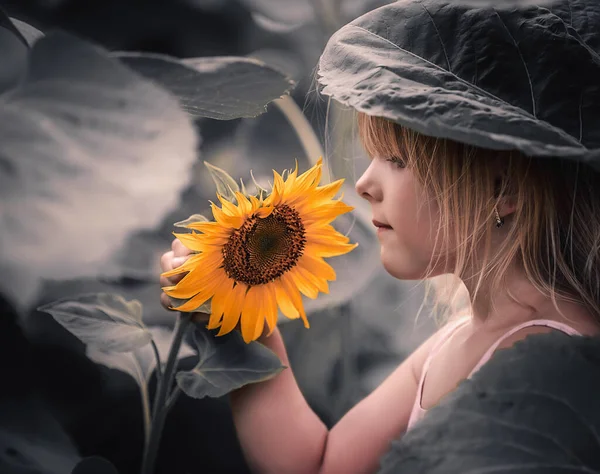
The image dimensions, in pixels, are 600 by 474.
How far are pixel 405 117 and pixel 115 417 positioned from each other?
1.09 ft

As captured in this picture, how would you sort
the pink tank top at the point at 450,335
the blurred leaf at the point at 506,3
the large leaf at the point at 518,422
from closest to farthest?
the large leaf at the point at 518,422 < the blurred leaf at the point at 506,3 < the pink tank top at the point at 450,335

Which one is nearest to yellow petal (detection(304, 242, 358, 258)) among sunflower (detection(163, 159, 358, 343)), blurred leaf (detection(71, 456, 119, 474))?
sunflower (detection(163, 159, 358, 343))

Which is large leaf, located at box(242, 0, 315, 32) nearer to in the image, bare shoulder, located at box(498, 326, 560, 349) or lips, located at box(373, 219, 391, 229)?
lips, located at box(373, 219, 391, 229)

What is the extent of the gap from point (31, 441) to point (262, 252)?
8.5 inches

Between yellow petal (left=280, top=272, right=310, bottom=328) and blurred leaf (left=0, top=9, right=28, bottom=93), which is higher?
blurred leaf (left=0, top=9, right=28, bottom=93)

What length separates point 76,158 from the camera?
1.42 ft

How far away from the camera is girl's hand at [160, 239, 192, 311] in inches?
19.2

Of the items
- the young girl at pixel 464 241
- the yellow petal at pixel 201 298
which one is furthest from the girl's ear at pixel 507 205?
the yellow petal at pixel 201 298

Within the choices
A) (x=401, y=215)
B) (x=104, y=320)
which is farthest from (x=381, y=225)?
(x=104, y=320)

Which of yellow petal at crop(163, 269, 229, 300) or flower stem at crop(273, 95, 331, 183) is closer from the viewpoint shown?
yellow petal at crop(163, 269, 229, 300)

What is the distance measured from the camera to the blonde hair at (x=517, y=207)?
19.2 inches

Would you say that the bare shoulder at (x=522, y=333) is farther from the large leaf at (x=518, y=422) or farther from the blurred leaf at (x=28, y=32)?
the blurred leaf at (x=28, y=32)

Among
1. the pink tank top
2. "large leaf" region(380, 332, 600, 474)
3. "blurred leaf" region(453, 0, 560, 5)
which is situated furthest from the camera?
the pink tank top

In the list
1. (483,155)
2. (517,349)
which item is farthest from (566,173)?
(517,349)
